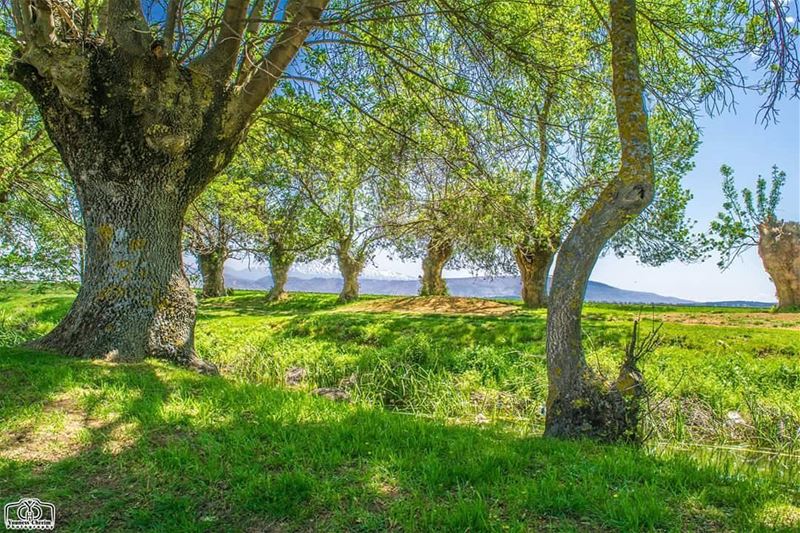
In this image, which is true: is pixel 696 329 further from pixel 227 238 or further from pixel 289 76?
pixel 227 238

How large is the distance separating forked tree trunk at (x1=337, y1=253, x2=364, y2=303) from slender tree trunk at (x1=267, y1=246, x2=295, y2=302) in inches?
125

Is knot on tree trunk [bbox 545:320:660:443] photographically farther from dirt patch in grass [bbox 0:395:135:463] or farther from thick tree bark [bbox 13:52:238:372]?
thick tree bark [bbox 13:52:238:372]

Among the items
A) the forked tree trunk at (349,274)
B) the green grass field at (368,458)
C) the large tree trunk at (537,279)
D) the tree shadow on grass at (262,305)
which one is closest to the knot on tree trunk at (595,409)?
the green grass field at (368,458)

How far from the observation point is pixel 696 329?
11.2 m

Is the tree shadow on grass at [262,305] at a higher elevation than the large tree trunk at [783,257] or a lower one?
lower

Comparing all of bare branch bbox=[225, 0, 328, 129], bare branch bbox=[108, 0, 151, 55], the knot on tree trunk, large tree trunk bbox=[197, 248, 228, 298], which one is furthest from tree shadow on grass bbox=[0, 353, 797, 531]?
large tree trunk bbox=[197, 248, 228, 298]

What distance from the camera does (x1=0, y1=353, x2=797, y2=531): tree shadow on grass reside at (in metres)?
2.83

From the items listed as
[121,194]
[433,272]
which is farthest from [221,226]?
[121,194]

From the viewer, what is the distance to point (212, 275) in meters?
29.9

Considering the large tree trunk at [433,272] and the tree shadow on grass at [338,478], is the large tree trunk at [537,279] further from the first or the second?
the tree shadow on grass at [338,478]

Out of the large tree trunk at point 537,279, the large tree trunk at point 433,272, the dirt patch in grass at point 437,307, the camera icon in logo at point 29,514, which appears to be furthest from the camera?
the large tree trunk at point 433,272

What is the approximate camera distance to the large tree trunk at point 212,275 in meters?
29.2

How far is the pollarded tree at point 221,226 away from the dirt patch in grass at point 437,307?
19.7 ft

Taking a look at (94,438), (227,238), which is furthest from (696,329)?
(227,238)
